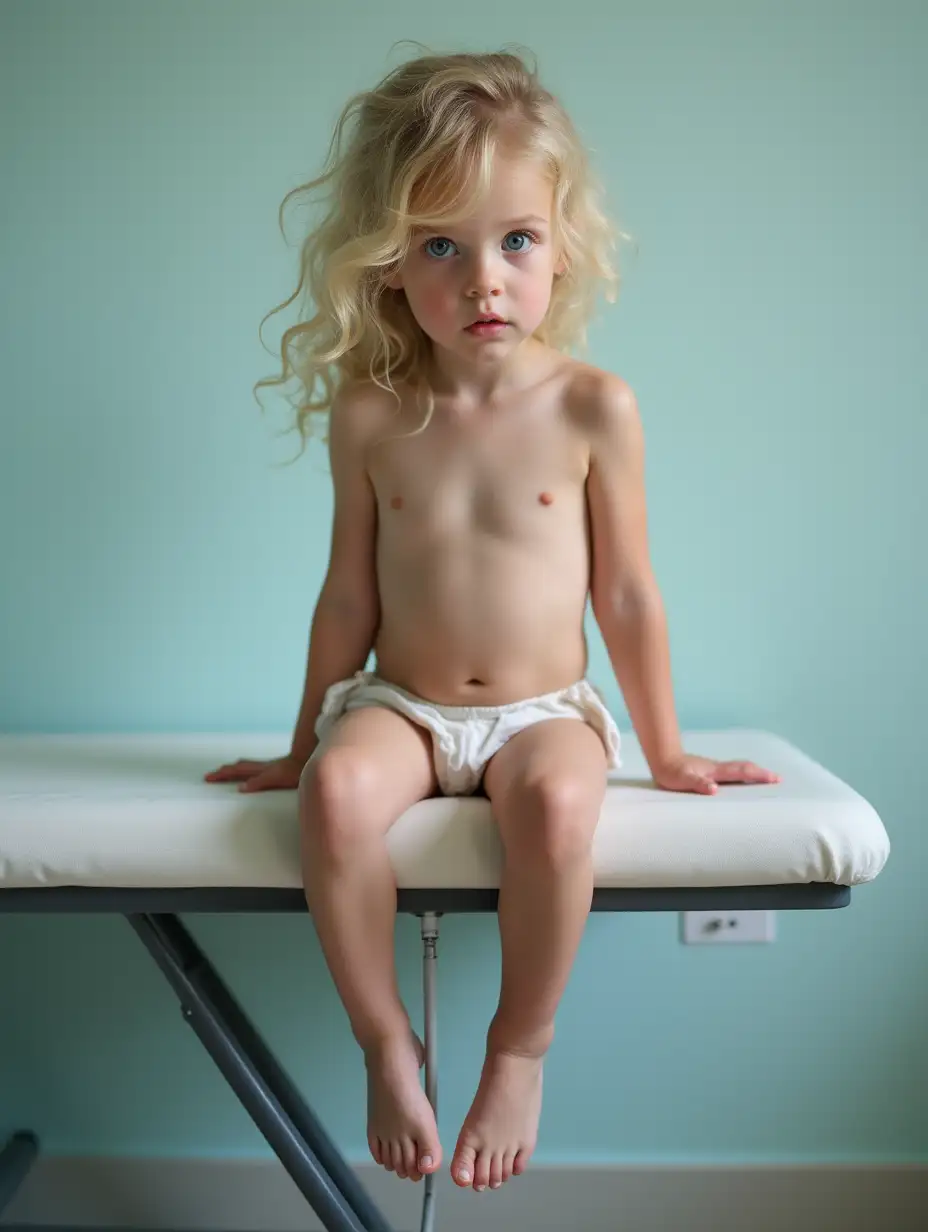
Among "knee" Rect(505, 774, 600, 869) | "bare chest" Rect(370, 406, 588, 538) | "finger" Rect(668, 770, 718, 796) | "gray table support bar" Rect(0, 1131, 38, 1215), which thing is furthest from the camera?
"gray table support bar" Rect(0, 1131, 38, 1215)

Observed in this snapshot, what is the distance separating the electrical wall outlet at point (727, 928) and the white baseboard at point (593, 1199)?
0.88 ft

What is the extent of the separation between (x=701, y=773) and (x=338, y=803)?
1.09 feet

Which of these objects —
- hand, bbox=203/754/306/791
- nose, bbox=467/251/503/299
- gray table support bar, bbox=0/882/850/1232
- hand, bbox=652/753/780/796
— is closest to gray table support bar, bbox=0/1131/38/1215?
gray table support bar, bbox=0/882/850/1232

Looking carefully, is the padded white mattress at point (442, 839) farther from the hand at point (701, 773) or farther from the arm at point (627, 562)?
the arm at point (627, 562)

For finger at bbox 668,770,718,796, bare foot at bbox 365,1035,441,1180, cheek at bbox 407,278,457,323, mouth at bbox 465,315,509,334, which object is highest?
cheek at bbox 407,278,457,323

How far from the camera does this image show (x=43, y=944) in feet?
5.09

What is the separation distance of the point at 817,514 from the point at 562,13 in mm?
652

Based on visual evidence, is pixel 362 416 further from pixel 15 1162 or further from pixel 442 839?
pixel 15 1162

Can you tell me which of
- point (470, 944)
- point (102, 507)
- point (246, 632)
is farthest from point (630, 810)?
point (102, 507)

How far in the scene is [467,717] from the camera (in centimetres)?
115

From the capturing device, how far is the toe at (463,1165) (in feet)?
3.11

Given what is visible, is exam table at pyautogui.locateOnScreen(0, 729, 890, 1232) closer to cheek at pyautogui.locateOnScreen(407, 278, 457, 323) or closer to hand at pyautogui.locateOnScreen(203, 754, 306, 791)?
hand at pyautogui.locateOnScreen(203, 754, 306, 791)

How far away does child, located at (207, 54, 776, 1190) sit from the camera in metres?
1.00

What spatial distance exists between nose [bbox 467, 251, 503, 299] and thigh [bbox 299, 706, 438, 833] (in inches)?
15.2
